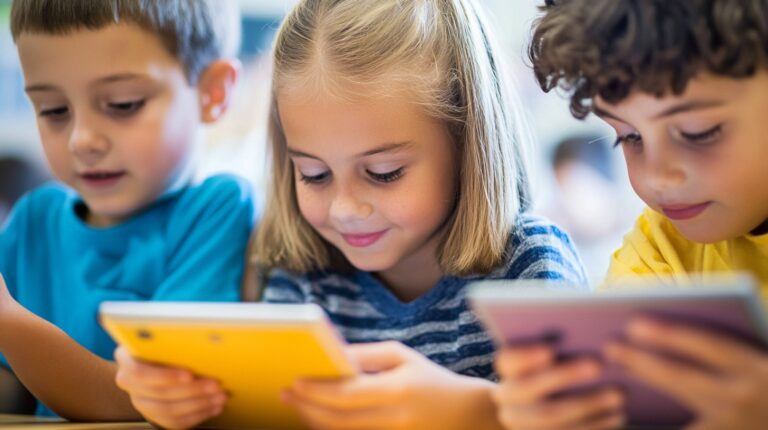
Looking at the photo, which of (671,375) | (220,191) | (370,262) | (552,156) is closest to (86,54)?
(220,191)

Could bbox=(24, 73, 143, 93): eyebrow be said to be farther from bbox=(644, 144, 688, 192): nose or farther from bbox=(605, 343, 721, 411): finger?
bbox=(605, 343, 721, 411): finger

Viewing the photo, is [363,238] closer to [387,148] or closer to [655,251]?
[387,148]

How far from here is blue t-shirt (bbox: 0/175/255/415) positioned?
1377mm

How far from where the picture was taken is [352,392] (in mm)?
796

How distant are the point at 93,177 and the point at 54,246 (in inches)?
7.4

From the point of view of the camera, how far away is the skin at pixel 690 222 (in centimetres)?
67

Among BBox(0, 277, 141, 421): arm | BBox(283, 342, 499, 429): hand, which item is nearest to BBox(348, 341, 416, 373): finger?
BBox(283, 342, 499, 429): hand

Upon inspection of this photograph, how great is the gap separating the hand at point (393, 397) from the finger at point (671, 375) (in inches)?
7.6

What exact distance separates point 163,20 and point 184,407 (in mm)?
687

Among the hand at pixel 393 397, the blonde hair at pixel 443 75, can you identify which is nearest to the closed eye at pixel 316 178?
the blonde hair at pixel 443 75

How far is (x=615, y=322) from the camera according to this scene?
2.26 feet

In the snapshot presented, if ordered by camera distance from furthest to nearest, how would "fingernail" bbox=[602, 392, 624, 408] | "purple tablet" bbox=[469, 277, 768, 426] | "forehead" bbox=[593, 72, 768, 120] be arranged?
"forehead" bbox=[593, 72, 768, 120] → "fingernail" bbox=[602, 392, 624, 408] → "purple tablet" bbox=[469, 277, 768, 426]

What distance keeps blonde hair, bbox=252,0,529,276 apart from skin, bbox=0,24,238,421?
20 centimetres

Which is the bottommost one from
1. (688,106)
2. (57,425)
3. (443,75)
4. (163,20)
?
(57,425)
